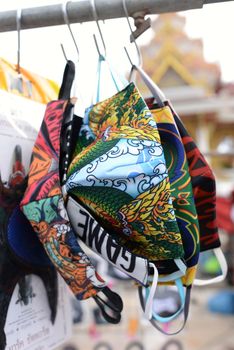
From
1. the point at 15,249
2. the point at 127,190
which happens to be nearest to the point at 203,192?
the point at 127,190

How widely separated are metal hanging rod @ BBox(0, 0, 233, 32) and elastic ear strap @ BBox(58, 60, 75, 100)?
63 millimetres

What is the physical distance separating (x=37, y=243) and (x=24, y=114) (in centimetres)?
20

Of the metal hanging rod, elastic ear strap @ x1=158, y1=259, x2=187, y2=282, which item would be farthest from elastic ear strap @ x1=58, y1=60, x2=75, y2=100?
elastic ear strap @ x1=158, y1=259, x2=187, y2=282

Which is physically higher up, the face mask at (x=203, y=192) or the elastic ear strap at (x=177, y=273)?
the face mask at (x=203, y=192)

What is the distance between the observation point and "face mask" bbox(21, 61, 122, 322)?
0.51m

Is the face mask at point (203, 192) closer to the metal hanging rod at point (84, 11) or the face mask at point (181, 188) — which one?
the face mask at point (181, 188)

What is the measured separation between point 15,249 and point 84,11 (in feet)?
1.12

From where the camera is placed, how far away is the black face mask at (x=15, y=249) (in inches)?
22.1

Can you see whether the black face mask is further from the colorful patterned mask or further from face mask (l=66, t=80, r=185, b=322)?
the colorful patterned mask

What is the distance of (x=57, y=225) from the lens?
0.52m

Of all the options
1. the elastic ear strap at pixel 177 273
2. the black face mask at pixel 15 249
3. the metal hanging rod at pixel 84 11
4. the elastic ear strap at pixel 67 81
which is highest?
the metal hanging rod at pixel 84 11

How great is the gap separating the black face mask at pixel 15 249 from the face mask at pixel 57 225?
0.05 metres

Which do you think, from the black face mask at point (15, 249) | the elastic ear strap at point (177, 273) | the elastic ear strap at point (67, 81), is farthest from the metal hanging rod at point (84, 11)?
the elastic ear strap at point (177, 273)

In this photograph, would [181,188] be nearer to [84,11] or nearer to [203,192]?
[203,192]
